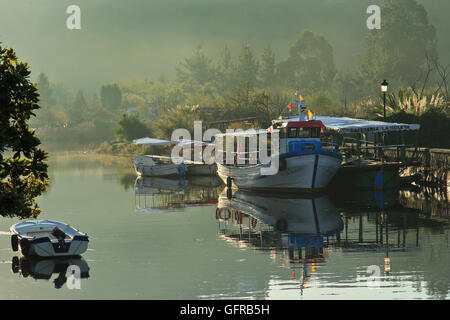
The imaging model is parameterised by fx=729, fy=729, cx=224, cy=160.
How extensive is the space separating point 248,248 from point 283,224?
6783mm

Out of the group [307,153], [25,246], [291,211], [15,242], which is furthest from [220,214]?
[25,246]

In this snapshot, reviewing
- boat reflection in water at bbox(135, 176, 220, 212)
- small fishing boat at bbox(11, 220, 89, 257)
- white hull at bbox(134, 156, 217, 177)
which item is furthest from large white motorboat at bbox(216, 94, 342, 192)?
small fishing boat at bbox(11, 220, 89, 257)

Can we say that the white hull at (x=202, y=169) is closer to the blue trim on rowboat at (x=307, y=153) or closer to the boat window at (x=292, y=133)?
the boat window at (x=292, y=133)

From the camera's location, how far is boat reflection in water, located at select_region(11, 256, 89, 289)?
25.6m

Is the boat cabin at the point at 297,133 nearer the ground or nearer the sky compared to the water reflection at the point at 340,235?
nearer the sky

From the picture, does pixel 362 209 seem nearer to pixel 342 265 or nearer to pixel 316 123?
pixel 316 123

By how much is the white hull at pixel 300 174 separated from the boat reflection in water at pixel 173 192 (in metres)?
3.29

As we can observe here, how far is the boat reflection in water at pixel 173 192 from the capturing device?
4822 cm

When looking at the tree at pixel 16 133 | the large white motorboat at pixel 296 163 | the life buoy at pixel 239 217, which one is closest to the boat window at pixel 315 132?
the large white motorboat at pixel 296 163

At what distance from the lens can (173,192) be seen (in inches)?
2244

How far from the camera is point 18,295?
23094 millimetres
